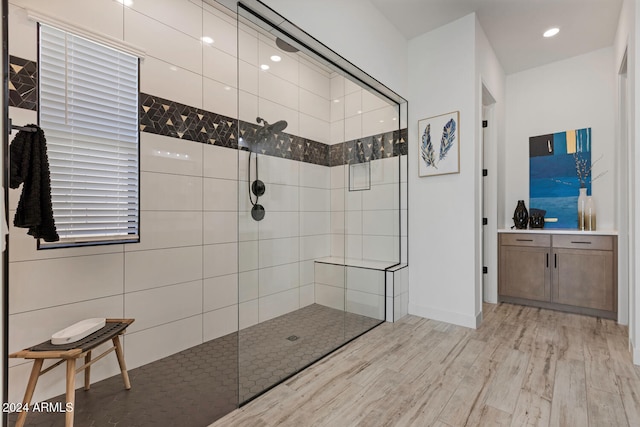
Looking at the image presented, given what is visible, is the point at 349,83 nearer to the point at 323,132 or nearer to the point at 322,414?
the point at 323,132

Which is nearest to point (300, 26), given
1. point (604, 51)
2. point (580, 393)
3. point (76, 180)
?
point (76, 180)

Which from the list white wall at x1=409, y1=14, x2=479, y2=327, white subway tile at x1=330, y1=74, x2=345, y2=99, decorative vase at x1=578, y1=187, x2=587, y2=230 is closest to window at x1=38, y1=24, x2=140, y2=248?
white subway tile at x1=330, y1=74, x2=345, y2=99

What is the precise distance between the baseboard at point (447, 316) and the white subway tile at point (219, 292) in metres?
1.89

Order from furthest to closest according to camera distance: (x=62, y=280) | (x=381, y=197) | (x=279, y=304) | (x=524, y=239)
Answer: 1. (x=524, y=239)
2. (x=381, y=197)
3. (x=279, y=304)
4. (x=62, y=280)

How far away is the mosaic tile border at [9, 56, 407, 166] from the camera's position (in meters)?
1.69

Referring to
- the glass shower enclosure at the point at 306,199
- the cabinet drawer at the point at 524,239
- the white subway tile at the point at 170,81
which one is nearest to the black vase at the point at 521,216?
the cabinet drawer at the point at 524,239

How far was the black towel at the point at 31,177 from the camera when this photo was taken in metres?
1.39

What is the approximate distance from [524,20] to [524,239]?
229 cm

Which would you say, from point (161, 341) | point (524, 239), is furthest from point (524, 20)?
point (161, 341)

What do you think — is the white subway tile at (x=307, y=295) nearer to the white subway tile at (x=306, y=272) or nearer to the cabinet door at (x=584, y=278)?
the white subway tile at (x=306, y=272)

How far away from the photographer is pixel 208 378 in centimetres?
199

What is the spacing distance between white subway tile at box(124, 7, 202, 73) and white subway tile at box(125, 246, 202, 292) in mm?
1477

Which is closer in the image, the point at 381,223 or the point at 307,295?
the point at 307,295

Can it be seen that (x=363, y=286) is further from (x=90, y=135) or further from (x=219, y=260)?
(x=90, y=135)
